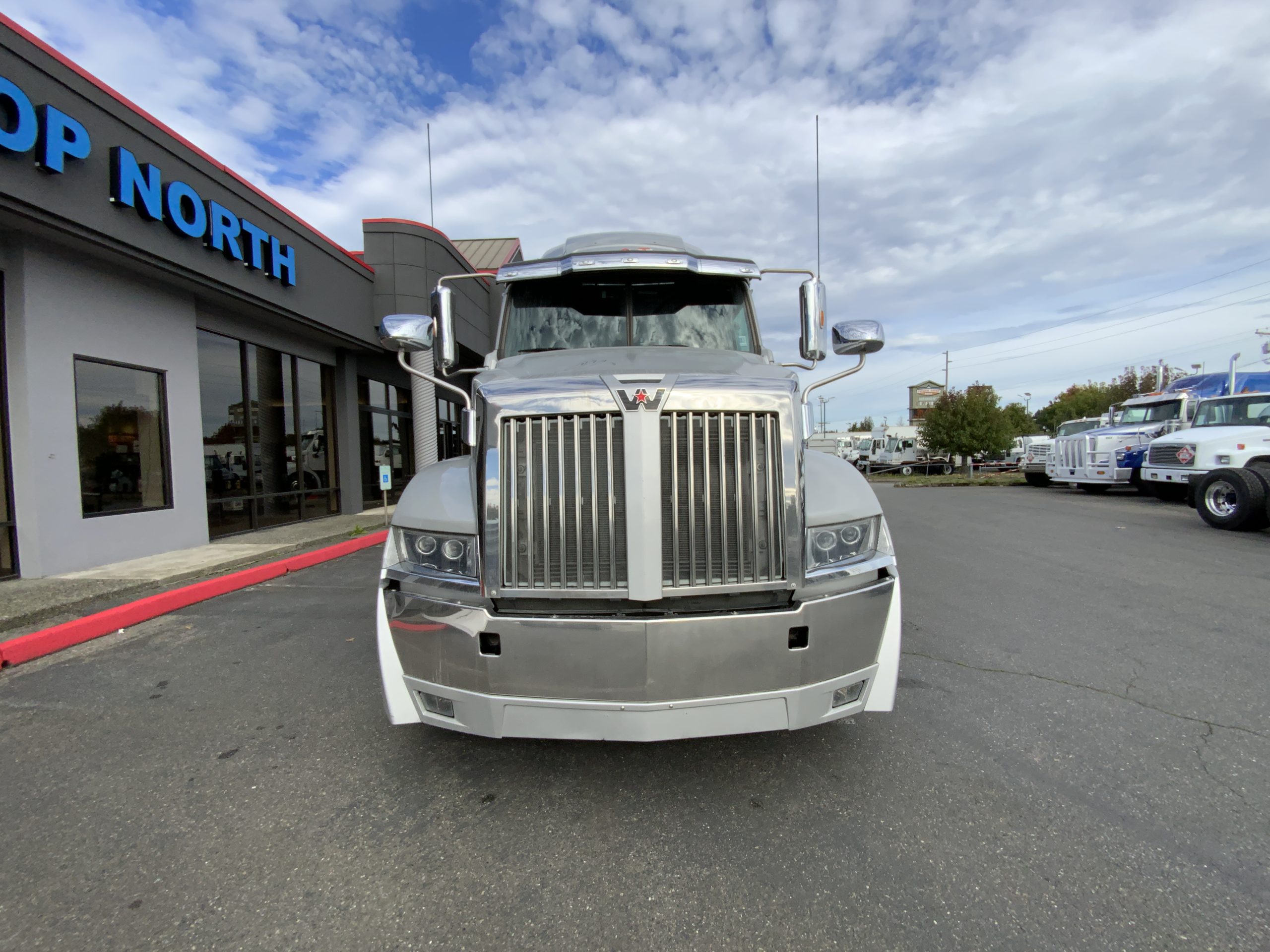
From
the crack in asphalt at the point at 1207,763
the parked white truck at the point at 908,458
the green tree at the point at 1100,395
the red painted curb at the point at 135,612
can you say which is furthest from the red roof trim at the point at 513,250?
the green tree at the point at 1100,395

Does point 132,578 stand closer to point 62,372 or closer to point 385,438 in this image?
point 62,372

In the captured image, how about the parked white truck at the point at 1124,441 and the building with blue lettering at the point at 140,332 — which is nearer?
the building with blue lettering at the point at 140,332

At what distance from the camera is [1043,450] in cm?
1945

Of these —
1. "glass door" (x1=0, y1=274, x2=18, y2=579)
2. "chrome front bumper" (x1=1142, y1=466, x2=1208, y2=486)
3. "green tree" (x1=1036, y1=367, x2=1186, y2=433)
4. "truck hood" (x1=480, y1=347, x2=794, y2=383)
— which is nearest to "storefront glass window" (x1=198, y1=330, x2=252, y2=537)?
"glass door" (x1=0, y1=274, x2=18, y2=579)

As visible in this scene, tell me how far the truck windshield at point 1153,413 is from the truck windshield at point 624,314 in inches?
682

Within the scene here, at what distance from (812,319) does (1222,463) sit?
37.6 feet

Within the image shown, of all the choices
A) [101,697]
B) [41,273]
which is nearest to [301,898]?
[101,697]

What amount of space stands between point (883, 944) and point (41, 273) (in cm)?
964

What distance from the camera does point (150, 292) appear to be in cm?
816

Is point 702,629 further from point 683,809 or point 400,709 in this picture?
point 400,709

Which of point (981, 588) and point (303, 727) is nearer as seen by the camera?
point (303, 727)

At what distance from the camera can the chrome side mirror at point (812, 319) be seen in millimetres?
3449

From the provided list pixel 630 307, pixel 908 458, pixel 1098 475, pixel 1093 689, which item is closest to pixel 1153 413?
pixel 1098 475

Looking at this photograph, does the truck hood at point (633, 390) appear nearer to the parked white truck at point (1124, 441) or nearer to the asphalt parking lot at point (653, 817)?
the asphalt parking lot at point (653, 817)
